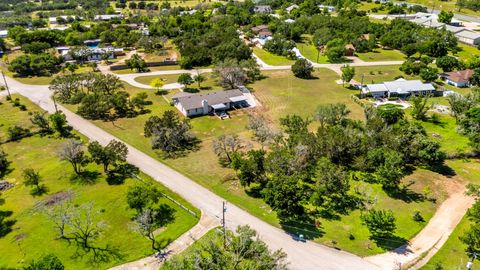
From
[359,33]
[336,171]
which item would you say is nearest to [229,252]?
[336,171]

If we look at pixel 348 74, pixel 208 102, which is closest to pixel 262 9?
pixel 348 74

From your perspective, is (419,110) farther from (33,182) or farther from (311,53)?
(33,182)

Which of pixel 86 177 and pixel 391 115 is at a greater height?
pixel 391 115

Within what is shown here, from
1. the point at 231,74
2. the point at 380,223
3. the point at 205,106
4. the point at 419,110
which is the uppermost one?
the point at 231,74

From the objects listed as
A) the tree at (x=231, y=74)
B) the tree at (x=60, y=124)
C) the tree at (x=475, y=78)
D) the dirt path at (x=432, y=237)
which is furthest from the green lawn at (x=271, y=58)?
the dirt path at (x=432, y=237)

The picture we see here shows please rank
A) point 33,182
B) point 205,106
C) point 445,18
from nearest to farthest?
point 33,182
point 205,106
point 445,18

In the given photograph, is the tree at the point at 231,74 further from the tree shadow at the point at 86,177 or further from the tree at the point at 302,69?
the tree shadow at the point at 86,177
